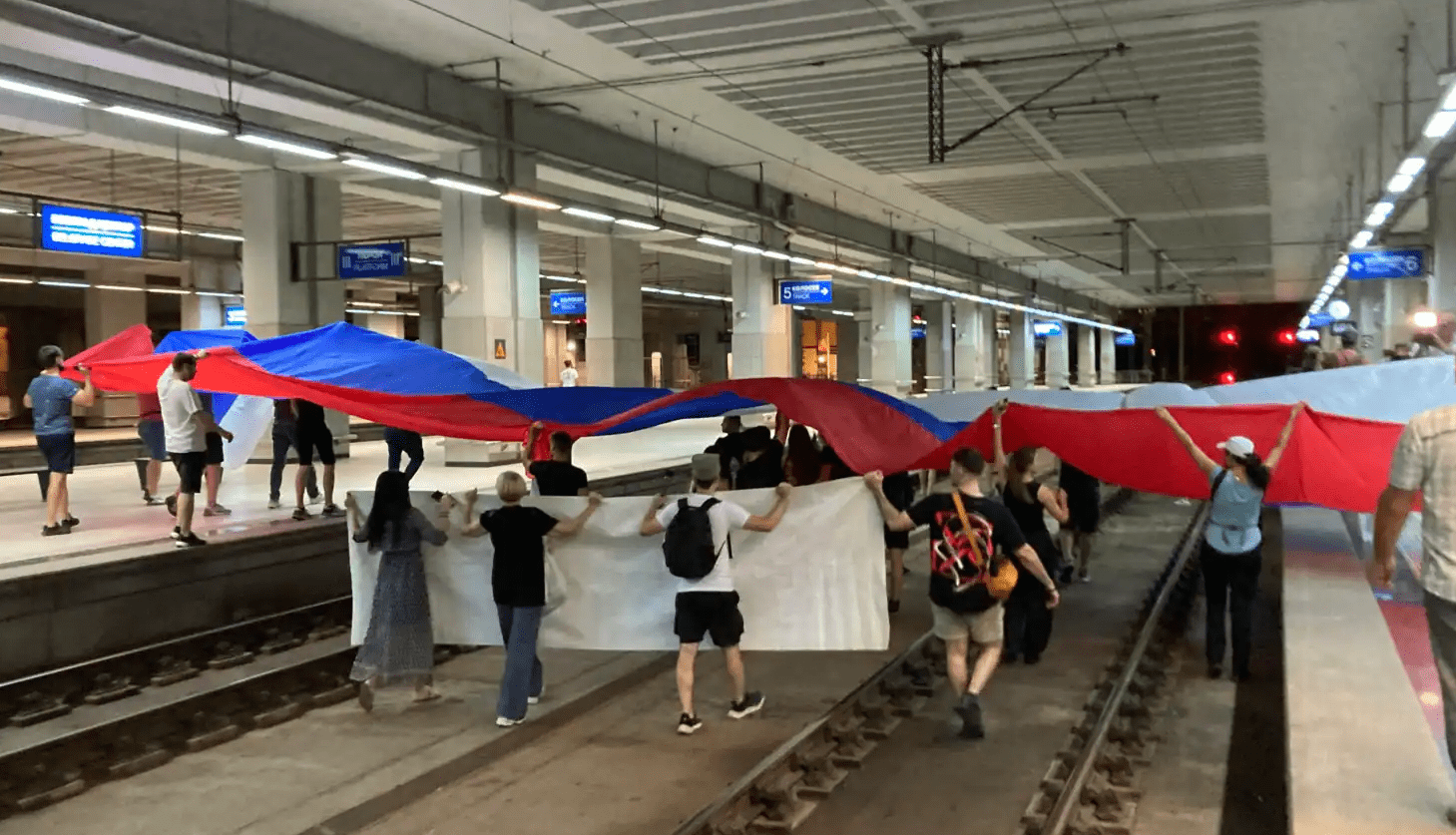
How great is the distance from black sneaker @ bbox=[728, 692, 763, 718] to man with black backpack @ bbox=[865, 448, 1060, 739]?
152 cm

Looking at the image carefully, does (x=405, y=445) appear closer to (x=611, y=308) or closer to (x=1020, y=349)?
(x=611, y=308)

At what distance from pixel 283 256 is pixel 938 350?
30145 millimetres

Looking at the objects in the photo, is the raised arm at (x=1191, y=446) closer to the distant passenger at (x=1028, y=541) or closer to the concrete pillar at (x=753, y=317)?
the distant passenger at (x=1028, y=541)

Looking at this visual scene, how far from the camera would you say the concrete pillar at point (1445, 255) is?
22.7 meters

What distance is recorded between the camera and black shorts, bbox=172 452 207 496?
10.8 meters

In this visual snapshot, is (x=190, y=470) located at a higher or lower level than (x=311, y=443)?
lower

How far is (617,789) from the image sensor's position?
22.0ft

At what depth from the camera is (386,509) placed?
26.0 feet

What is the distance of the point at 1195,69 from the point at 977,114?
319cm

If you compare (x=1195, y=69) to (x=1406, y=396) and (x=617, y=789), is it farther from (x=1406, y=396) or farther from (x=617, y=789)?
(x=617, y=789)

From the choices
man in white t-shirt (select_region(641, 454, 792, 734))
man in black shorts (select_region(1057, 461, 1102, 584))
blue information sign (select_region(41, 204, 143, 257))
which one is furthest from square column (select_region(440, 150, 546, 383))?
man in white t-shirt (select_region(641, 454, 792, 734))

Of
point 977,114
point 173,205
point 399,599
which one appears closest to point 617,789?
point 399,599

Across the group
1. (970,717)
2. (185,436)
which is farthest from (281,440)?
(970,717)

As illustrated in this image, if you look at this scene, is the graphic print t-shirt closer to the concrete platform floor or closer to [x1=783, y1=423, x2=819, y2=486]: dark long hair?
[x1=783, y1=423, x2=819, y2=486]: dark long hair
